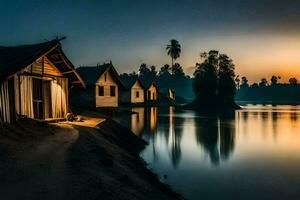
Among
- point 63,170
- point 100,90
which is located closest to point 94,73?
point 100,90

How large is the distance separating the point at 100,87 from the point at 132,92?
2734 centimetres

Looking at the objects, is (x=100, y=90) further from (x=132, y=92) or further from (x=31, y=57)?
(x=132, y=92)

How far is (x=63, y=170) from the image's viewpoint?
924cm

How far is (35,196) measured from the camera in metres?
6.95

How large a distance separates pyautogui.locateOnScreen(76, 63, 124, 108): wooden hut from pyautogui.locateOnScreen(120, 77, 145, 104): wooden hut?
21.2m

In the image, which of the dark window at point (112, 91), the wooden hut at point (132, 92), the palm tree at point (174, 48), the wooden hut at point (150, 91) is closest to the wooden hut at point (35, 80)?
the dark window at point (112, 91)

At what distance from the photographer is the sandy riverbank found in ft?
24.7

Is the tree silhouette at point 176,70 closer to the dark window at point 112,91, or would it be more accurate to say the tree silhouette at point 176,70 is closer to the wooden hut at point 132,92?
the wooden hut at point 132,92

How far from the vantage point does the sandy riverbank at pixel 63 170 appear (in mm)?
7531

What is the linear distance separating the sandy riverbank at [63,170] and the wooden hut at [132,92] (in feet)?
169

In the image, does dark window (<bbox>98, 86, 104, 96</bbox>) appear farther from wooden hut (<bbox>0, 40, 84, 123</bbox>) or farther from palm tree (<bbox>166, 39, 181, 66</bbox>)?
palm tree (<bbox>166, 39, 181, 66</bbox>)

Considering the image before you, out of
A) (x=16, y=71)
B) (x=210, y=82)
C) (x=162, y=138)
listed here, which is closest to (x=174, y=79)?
(x=210, y=82)

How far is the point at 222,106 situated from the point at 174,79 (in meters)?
56.6

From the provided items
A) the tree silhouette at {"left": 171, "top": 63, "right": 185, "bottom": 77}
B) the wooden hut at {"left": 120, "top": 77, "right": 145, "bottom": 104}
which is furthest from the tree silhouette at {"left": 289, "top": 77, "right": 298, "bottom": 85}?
the wooden hut at {"left": 120, "top": 77, "right": 145, "bottom": 104}
